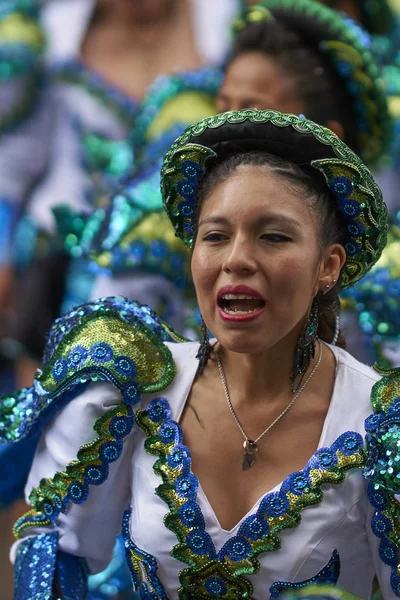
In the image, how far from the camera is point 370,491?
1762 mm

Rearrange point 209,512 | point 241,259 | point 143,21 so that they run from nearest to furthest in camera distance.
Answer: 1. point 241,259
2. point 209,512
3. point 143,21

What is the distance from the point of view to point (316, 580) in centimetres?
176

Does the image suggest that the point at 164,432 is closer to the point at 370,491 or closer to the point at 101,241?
the point at 370,491

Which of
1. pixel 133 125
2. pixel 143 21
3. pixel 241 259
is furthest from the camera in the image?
pixel 143 21

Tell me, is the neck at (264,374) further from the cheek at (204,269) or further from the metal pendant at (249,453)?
the cheek at (204,269)

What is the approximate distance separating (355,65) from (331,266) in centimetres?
110

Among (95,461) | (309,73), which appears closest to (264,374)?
(95,461)

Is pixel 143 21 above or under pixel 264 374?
above

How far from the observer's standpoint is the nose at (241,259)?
1.69 meters

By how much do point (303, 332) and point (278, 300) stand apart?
0.15 metres

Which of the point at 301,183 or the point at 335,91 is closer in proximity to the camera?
the point at 301,183

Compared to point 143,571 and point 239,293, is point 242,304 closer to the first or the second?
point 239,293

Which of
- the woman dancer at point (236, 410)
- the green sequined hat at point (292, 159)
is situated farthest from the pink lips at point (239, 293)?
the green sequined hat at point (292, 159)

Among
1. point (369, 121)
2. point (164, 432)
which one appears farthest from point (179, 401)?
point (369, 121)
